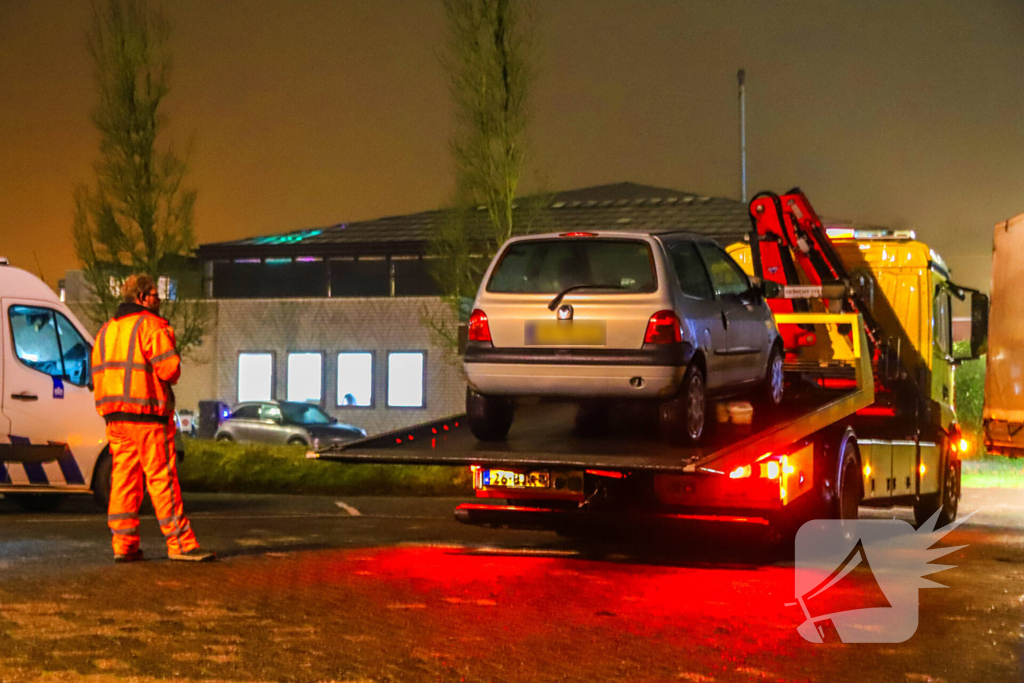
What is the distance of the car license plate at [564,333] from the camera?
356 inches

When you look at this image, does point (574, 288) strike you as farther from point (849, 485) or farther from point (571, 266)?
point (849, 485)

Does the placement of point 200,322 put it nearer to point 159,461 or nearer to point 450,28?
point 450,28

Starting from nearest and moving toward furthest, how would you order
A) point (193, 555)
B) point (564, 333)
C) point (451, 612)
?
point (451, 612)
point (564, 333)
point (193, 555)

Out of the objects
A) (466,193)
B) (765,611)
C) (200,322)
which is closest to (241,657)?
(765,611)

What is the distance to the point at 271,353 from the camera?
1491 inches

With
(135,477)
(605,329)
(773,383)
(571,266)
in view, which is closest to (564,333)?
(605,329)

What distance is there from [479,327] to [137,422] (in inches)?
94.5

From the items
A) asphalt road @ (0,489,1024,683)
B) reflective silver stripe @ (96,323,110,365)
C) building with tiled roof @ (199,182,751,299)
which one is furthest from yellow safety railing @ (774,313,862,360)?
building with tiled roof @ (199,182,751,299)

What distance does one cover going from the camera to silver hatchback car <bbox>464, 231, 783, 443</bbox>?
29.3ft

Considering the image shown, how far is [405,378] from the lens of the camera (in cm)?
3672

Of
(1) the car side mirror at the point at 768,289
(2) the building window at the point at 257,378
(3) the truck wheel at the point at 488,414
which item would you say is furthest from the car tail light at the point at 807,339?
(2) the building window at the point at 257,378

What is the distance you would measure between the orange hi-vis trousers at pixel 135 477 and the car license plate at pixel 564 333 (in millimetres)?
2600

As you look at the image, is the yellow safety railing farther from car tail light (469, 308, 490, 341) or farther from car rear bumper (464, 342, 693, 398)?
car tail light (469, 308, 490, 341)

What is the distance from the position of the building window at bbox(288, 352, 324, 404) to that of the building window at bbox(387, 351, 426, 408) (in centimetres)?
203
